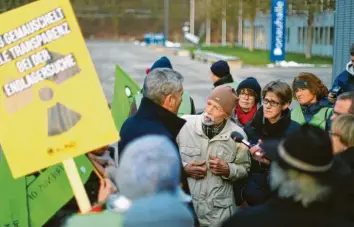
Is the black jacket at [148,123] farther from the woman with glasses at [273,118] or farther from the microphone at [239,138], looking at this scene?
the woman with glasses at [273,118]

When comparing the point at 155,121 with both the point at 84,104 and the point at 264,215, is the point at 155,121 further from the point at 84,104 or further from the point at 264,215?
the point at 264,215

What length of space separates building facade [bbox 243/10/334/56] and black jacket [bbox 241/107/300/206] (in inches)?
1464

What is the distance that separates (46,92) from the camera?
358 centimetres

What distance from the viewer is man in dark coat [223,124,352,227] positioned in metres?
2.66

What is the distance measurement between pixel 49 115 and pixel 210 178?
60.6 inches

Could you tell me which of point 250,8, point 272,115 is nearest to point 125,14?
point 250,8

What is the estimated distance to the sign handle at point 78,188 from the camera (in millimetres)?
3381

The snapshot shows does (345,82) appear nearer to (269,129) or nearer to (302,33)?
(269,129)

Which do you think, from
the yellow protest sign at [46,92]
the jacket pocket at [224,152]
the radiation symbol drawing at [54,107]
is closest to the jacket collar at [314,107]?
the jacket pocket at [224,152]

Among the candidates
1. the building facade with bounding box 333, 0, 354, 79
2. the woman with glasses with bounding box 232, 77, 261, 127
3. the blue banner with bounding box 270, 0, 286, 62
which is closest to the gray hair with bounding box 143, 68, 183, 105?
the woman with glasses with bounding box 232, 77, 261, 127

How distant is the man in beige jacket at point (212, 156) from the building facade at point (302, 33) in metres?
37.8

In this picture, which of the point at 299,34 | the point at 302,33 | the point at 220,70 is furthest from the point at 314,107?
the point at 299,34

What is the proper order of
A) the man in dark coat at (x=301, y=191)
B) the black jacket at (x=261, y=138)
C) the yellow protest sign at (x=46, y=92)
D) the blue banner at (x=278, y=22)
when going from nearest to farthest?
the man in dark coat at (x=301, y=191), the yellow protest sign at (x=46, y=92), the black jacket at (x=261, y=138), the blue banner at (x=278, y=22)

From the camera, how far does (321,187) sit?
2.69 meters
